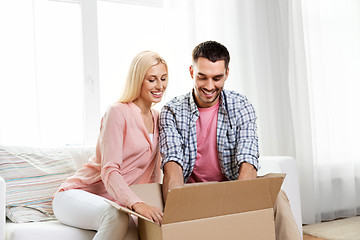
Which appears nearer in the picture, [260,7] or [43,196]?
[43,196]

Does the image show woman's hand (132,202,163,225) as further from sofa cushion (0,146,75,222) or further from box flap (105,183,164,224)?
sofa cushion (0,146,75,222)

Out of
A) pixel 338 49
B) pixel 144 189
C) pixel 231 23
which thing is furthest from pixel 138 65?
pixel 338 49

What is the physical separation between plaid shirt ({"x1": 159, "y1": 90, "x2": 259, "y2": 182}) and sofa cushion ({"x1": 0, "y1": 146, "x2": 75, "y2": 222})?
59cm

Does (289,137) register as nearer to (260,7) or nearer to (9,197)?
(260,7)

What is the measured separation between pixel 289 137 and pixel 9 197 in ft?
6.92

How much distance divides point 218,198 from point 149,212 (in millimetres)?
278

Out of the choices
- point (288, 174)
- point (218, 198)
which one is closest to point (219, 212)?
point (218, 198)

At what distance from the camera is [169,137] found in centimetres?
169

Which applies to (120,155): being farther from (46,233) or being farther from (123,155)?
(46,233)

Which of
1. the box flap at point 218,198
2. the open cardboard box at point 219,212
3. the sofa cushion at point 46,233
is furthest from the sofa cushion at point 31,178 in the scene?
the box flap at point 218,198

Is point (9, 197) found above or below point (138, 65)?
below

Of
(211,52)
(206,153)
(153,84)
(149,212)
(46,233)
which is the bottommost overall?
(46,233)

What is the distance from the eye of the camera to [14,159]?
75.7 inches

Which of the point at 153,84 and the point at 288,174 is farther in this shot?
the point at 288,174
